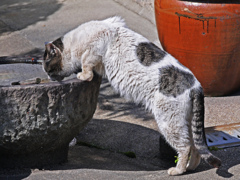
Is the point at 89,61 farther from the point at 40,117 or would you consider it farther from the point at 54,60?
the point at 40,117

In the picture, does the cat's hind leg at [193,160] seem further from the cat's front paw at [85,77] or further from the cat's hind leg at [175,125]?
the cat's front paw at [85,77]

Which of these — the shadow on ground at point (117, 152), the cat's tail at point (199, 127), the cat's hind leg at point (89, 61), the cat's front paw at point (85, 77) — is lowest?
the shadow on ground at point (117, 152)

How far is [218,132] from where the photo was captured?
493 centimetres

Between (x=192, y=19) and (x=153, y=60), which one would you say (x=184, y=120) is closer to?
(x=153, y=60)

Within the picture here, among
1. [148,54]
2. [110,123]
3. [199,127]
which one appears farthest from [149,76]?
[110,123]

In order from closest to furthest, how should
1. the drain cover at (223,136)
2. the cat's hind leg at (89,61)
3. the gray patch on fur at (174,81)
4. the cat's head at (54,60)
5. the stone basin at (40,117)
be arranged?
the stone basin at (40,117), the gray patch on fur at (174,81), the cat's hind leg at (89,61), the cat's head at (54,60), the drain cover at (223,136)

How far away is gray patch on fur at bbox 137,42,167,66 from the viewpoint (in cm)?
383

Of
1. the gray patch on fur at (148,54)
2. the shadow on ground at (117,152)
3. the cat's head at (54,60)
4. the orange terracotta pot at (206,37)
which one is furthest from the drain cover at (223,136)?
the cat's head at (54,60)

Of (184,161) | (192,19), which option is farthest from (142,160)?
(192,19)

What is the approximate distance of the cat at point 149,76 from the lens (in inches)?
148

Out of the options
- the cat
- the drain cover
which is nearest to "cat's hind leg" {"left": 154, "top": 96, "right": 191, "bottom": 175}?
the cat

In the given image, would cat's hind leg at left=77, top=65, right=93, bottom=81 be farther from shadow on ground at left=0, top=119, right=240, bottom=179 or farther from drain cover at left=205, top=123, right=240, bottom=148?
drain cover at left=205, top=123, right=240, bottom=148

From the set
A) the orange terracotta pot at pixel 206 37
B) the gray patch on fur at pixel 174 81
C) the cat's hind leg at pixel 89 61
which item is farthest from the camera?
the orange terracotta pot at pixel 206 37

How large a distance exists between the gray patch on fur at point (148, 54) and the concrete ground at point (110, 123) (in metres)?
1.12
